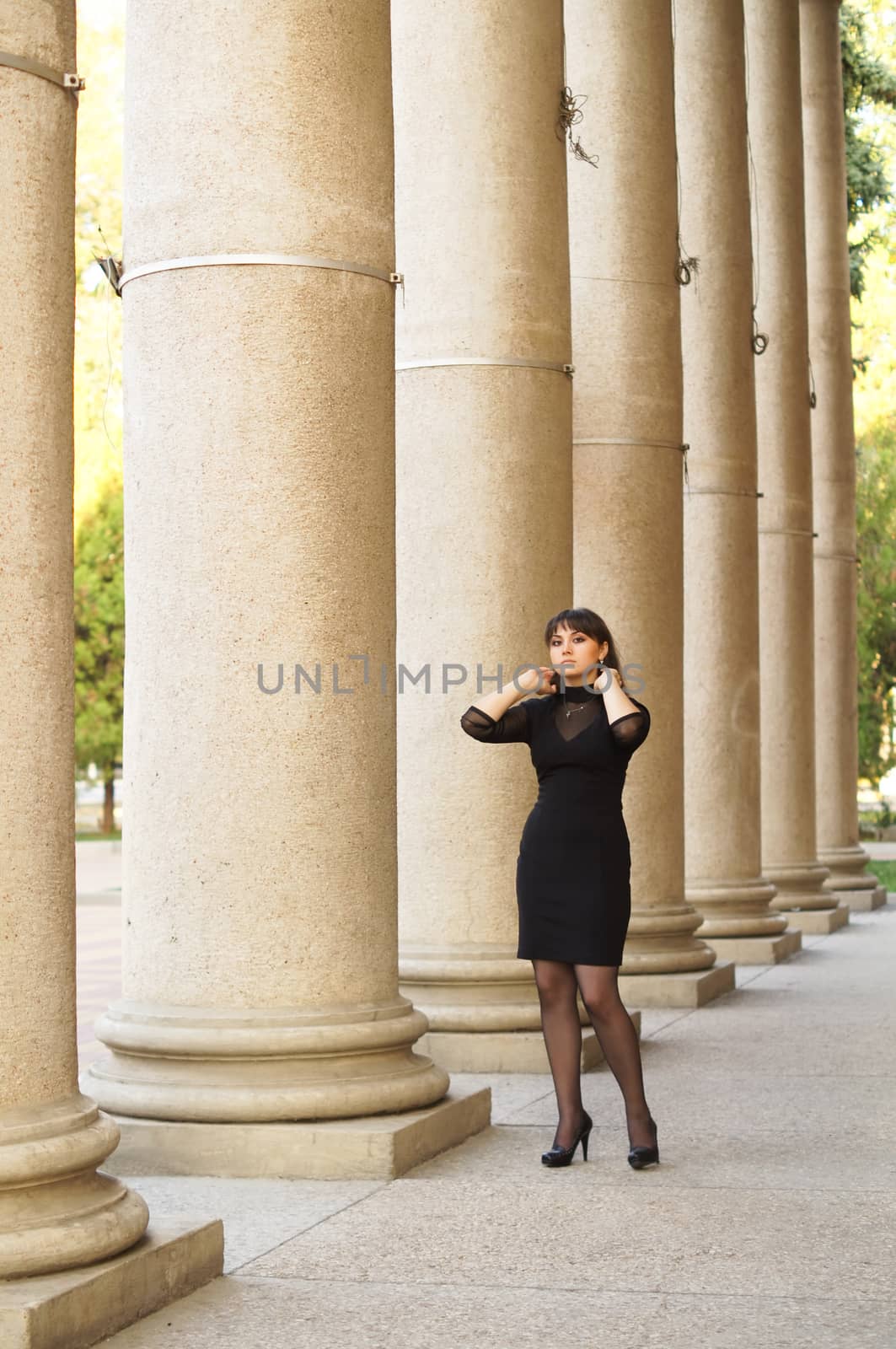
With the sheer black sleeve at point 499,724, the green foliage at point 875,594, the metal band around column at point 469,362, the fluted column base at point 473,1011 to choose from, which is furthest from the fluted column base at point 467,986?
the green foliage at point 875,594

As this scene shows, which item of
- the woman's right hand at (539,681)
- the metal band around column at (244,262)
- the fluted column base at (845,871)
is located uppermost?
the metal band around column at (244,262)

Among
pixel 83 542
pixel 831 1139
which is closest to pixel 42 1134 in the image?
pixel 831 1139

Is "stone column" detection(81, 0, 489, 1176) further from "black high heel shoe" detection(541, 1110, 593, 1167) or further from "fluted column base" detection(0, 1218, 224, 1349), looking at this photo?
"fluted column base" detection(0, 1218, 224, 1349)

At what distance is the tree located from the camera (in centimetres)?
11850

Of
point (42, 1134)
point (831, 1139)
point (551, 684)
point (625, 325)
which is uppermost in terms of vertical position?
point (625, 325)

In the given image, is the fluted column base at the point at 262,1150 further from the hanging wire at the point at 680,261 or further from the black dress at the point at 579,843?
the hanging wire at the point at 680,261

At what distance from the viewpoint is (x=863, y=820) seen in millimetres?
134500

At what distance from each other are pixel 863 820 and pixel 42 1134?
408 ft

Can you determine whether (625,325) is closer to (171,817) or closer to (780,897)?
(171,817)

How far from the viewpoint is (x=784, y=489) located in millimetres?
55844

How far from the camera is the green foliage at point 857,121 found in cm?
8294

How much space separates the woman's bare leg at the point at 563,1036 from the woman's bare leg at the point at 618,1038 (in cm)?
20

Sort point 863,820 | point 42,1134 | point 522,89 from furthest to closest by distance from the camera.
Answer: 1. point 863,820
2. point 522,89
3. point 42,1134

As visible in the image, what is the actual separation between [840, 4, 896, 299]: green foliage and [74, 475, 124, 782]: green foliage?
164ft
